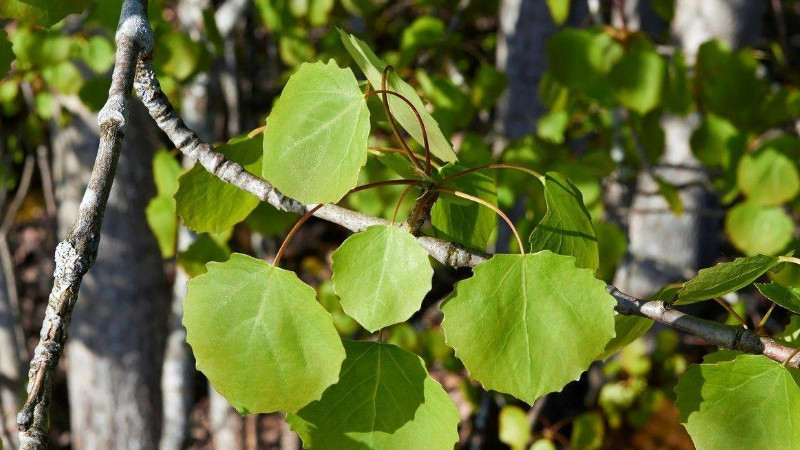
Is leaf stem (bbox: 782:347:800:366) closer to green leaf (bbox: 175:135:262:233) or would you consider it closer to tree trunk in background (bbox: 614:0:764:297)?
green leaf (bbox: 175:135:262:233)

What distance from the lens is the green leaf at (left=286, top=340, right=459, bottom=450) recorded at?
58 cm

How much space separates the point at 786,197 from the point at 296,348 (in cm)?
145

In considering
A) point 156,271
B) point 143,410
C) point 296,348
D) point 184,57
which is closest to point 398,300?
point 296,348

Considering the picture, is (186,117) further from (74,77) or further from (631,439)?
(631,439)

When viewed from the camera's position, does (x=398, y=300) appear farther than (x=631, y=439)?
No

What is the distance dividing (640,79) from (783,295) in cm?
106

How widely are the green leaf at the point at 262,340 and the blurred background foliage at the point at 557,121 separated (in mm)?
243

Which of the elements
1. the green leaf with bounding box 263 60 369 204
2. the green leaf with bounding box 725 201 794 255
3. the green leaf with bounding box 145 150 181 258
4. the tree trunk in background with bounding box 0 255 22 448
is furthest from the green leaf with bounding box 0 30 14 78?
the tree trunk in background with bounding box 0 255 22 448

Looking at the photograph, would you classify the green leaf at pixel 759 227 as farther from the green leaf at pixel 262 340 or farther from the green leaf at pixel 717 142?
the green leaf at pixel 262 340

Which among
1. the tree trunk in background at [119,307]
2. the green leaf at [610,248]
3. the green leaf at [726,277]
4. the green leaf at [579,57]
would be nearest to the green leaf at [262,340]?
the green leaf at [726,277]

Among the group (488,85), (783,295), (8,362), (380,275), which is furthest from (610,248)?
(8,362)

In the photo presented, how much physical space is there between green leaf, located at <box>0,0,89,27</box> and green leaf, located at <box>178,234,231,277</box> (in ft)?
2.05

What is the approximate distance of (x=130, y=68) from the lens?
60 centimetres

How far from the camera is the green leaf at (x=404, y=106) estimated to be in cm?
62
